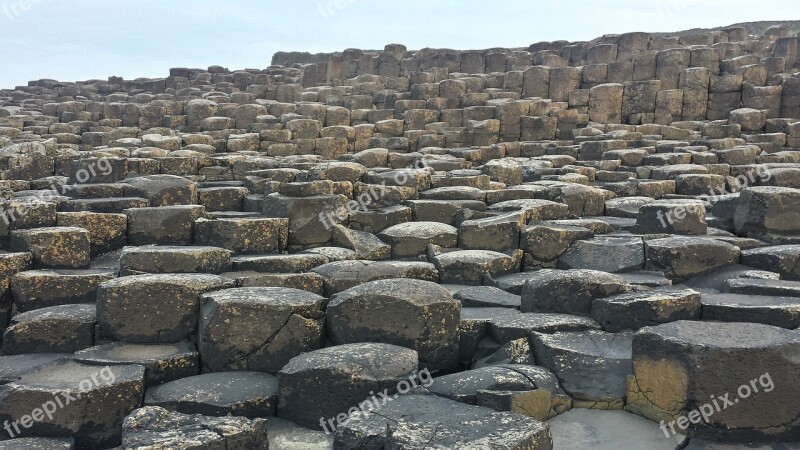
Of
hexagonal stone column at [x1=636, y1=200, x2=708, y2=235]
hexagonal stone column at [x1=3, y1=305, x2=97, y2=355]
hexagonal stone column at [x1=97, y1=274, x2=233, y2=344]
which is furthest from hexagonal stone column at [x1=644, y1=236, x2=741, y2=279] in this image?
hexagonal stone column at [x1=3, y1=305, x2=97, y2=355]

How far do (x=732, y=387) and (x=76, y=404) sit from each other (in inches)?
176

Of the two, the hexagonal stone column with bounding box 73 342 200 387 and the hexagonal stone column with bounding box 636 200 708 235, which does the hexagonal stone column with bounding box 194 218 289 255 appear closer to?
the hexagonal stone column with bounding box 73 342 200 387

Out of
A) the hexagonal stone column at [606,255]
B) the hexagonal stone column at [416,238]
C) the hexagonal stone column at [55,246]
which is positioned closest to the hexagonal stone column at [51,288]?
the hexagonal stone column at [55,246]

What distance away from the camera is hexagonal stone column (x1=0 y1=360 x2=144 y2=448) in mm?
4414

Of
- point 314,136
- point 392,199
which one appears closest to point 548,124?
point 314,136

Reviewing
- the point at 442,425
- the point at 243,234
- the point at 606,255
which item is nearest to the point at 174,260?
the point at 243,234

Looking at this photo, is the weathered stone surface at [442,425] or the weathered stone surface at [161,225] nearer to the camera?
the weathered stone surface at [442,425]

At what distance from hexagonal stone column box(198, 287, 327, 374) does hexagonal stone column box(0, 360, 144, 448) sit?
25.1 inches

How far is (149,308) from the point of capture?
540 cm

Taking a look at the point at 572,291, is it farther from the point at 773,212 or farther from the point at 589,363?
the point at 773,212

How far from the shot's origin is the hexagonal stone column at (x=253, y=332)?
5121mm

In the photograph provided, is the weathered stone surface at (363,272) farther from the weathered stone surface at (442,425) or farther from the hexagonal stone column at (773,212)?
the hexagonal stone column at (773,212)

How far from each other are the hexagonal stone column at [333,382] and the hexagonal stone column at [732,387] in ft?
5.91

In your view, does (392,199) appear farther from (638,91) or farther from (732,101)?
(732,101)
